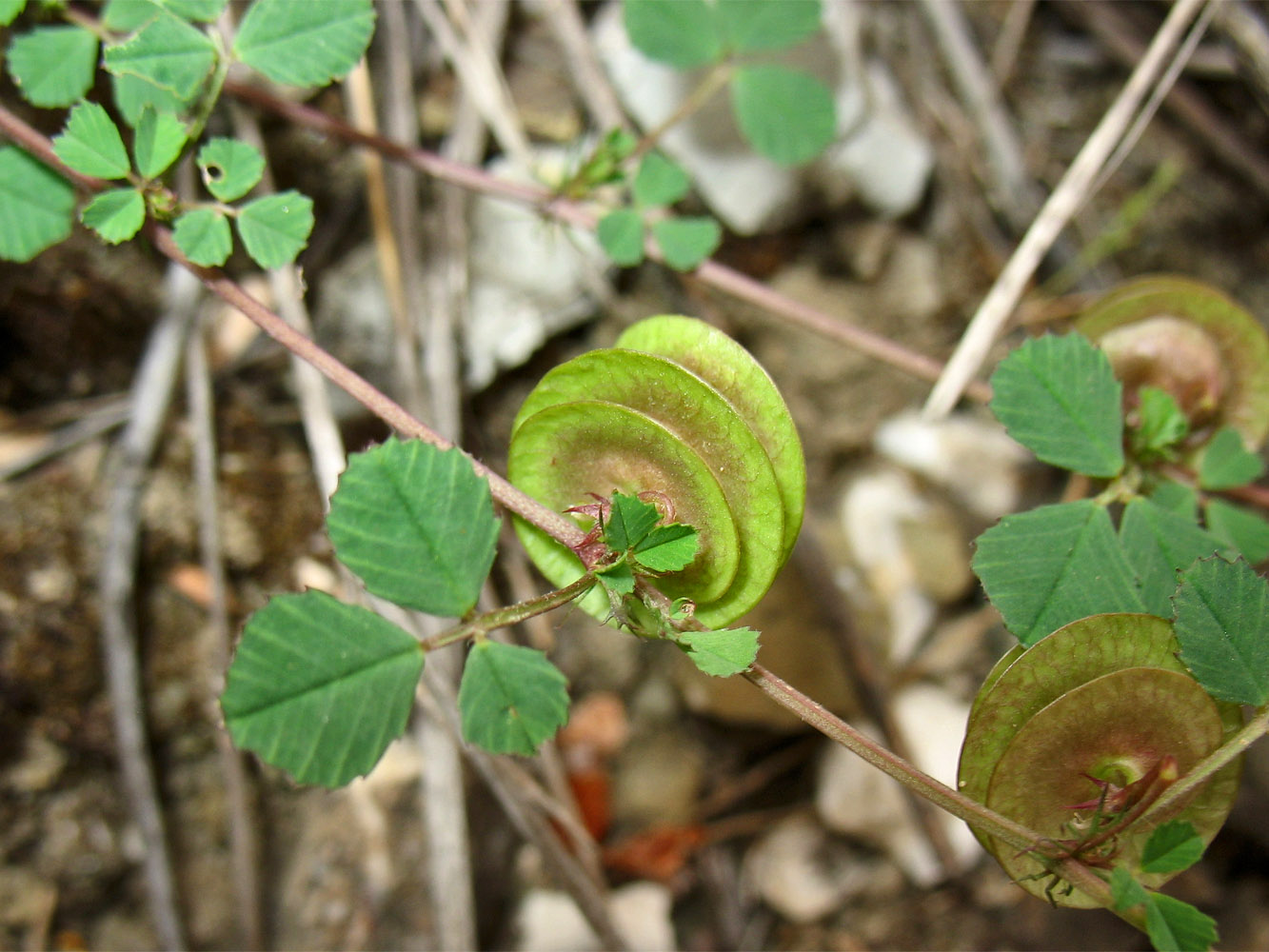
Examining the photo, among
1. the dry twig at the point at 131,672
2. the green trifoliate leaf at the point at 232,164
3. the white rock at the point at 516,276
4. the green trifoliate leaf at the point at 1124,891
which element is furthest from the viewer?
the white rock at the point at 516,276

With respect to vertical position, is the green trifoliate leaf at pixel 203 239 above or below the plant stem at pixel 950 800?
above

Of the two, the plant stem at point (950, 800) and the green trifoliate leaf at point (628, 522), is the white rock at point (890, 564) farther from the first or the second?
the green trifoliate leaf at point (628, 522)

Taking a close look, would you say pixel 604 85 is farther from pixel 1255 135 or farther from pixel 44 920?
pixel 44 920

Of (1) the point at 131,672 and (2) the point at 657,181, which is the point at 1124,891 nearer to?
(2) the point at 657,181

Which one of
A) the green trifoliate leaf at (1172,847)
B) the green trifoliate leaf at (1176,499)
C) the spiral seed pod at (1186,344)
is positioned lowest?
the green trifoliate leaf at (1172,847)

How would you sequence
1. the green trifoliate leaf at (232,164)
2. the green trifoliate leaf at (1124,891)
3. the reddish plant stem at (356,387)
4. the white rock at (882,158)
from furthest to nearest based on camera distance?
1. the white rock at (882,158)
2. the green trifoliate leaf at (232,164)
3. the reddish plant stem at (356,387)
4. the green trifoliate leaf at (1124,891)

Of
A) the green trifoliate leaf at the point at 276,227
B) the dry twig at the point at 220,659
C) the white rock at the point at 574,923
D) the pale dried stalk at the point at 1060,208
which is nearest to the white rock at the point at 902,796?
the white rock at the point at 574,923
